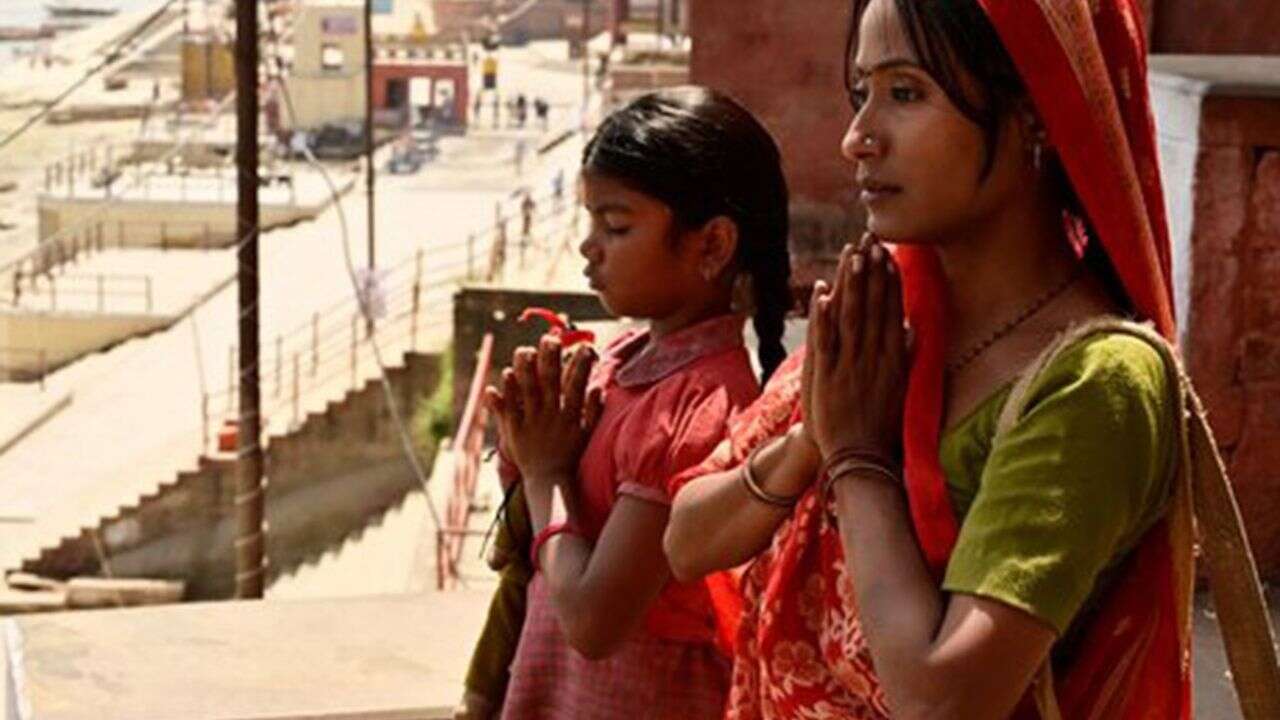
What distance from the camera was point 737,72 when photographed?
9.86 m

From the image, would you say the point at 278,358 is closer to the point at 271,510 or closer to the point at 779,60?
the point at 271,510

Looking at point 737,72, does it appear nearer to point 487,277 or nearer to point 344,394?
point 344,394

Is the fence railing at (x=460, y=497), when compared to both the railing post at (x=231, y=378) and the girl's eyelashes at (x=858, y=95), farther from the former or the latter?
the girl's eyelashes at (x=858, y=95)

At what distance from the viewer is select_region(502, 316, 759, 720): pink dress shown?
8.63 feet

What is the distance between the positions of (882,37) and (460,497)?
486 inches

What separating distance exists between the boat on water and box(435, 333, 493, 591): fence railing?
137ft

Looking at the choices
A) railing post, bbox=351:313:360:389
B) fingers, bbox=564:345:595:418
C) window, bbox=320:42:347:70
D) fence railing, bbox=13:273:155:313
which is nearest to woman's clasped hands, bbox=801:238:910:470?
fingers, bbox=564:345:595:418

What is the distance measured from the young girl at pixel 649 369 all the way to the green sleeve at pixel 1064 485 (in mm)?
699

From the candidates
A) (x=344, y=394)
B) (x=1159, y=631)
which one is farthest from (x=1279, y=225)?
(x=344, y=394)

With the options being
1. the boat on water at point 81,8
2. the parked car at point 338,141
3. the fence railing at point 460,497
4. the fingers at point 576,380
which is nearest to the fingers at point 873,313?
the fingers at point 576,380

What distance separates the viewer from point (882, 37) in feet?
6.82

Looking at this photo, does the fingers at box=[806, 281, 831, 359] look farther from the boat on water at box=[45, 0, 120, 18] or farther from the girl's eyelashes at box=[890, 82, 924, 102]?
the boat on water at box=[45, 0, 120, 18]

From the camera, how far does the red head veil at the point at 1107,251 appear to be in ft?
6.49

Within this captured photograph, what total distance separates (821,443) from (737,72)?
789 centimetres
